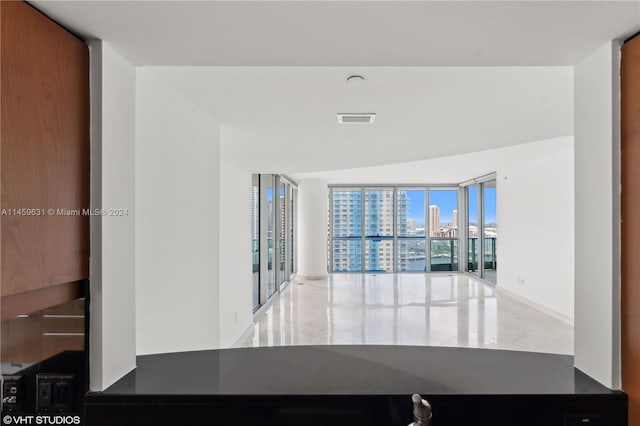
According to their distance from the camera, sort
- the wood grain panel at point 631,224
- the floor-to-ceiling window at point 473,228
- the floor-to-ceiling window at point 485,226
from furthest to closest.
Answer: the floor-to-ceiling window at point 473,228, the floor-to-ceiling window at point 485,226, the wood grain panel at point 631,224

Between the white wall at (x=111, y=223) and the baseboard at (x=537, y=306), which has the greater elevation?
the white wall at (x=111, y=223)

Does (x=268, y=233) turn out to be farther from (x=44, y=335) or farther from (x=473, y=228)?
(x=473, y=228)

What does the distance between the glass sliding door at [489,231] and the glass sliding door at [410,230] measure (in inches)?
68.6

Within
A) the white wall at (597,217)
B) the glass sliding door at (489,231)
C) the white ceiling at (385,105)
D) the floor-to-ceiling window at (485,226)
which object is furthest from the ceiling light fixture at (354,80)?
the glass sliding door at (489,231)

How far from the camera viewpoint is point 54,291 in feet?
3.24

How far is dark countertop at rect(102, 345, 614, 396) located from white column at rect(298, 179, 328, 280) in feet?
24.9

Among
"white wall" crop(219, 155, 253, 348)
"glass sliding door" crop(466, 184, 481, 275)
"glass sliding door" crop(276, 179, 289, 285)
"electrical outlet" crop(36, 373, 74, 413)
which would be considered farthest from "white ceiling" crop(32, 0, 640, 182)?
"glass sliding door" crop(466, 184, 481, 275)

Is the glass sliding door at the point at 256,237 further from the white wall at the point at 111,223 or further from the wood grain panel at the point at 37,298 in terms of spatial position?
the wood grain panel at the point at 37,298

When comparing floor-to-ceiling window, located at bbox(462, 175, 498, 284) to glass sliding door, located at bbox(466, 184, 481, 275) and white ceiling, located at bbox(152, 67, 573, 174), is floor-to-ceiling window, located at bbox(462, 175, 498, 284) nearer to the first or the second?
glass sliding door, located at bbox(466, 184, 481, 275)

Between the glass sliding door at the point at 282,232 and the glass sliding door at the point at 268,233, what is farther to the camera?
the glass sliding door at the point at 282,232

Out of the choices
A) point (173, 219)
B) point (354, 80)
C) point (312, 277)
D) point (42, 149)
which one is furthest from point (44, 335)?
point (312, 277)

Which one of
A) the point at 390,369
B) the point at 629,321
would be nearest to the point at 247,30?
the point at 390,369

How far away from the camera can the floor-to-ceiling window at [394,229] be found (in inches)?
A: 400

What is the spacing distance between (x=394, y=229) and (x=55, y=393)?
9.59 meters
